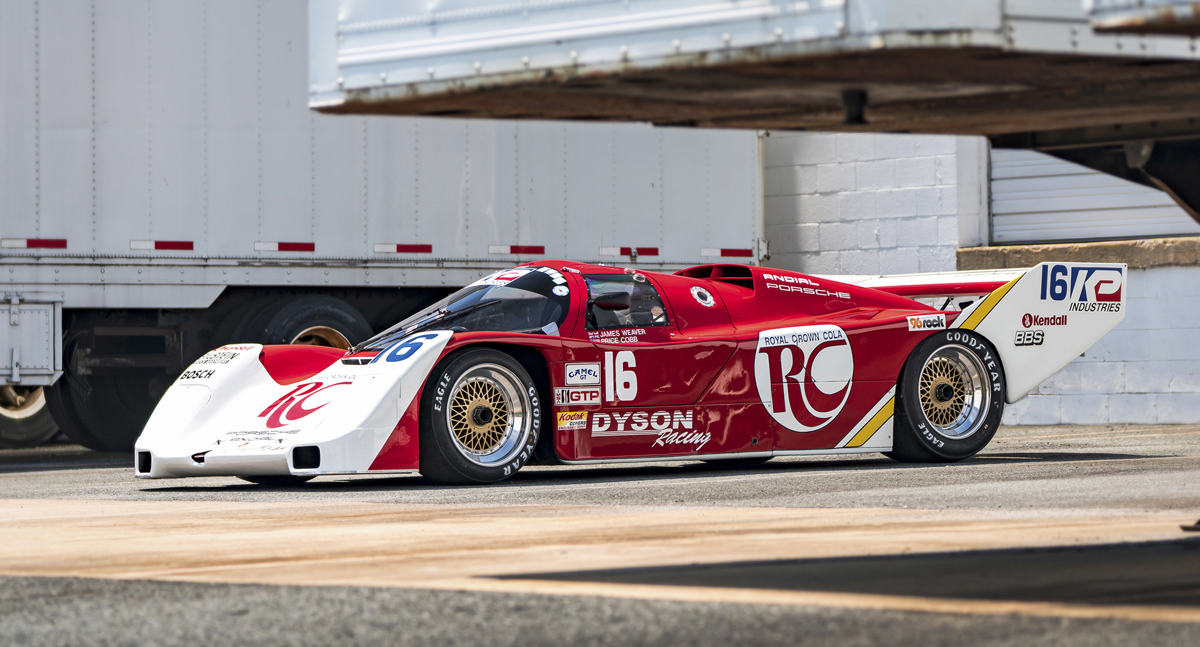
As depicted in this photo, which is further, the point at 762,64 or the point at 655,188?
the point at 655,188

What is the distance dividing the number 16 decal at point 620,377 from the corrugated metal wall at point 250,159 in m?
4.24

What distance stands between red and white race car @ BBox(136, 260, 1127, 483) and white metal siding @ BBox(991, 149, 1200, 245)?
13.2 feet

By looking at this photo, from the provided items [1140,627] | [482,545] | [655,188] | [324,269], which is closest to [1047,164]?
[655,188]

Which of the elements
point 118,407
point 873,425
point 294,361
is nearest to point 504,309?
point 294,361

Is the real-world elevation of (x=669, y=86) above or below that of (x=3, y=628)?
above

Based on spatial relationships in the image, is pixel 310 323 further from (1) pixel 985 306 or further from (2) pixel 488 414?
(1) pixel 985 306

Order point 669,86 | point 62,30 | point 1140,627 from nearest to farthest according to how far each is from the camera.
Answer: point 1140,627
point 669,86
point 62,30

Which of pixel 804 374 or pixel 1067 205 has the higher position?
pixel 1067 205

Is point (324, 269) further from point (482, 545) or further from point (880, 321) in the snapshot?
point (482, 545)

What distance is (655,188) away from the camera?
1402cm

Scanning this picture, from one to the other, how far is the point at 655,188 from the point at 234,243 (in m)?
3.94

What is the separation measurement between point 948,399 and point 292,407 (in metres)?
4.43

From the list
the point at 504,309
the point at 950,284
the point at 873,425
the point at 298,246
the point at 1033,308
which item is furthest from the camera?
the point at 298,246

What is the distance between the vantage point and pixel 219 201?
12164 mm
